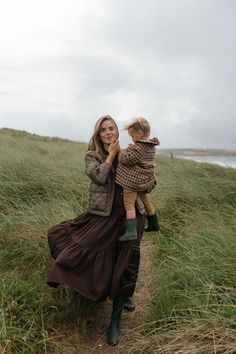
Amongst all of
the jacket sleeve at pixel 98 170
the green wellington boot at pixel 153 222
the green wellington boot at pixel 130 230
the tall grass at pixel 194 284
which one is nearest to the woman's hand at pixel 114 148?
the jacket sleeve at pixel 98 170

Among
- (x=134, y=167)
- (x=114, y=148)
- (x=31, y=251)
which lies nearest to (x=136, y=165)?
(x=134, y=167)

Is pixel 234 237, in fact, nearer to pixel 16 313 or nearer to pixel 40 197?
pixel 16 313

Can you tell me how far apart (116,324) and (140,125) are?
160 cm

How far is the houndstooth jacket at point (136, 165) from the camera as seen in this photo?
317 centimetres

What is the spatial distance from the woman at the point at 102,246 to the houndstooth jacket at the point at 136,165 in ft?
0.32

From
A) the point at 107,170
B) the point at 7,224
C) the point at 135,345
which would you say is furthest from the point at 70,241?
the point at 7,224

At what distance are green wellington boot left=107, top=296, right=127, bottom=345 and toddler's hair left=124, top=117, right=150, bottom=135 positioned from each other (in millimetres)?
1357

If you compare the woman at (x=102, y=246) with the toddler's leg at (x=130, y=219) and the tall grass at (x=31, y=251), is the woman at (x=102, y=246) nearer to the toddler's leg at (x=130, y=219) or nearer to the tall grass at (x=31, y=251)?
the toddler's leg at (x=130, y=219)

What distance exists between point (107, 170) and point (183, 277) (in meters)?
1.11

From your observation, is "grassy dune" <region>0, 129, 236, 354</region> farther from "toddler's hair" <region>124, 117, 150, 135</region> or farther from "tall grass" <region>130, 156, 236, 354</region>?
"toddler's hair" <region>124, 117, 150, 135</region>

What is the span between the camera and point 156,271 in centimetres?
410

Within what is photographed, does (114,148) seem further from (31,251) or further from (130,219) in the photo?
(31,251)

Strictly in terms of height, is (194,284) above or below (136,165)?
below

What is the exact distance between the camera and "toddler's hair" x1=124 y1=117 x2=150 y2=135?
3239 millimetres
